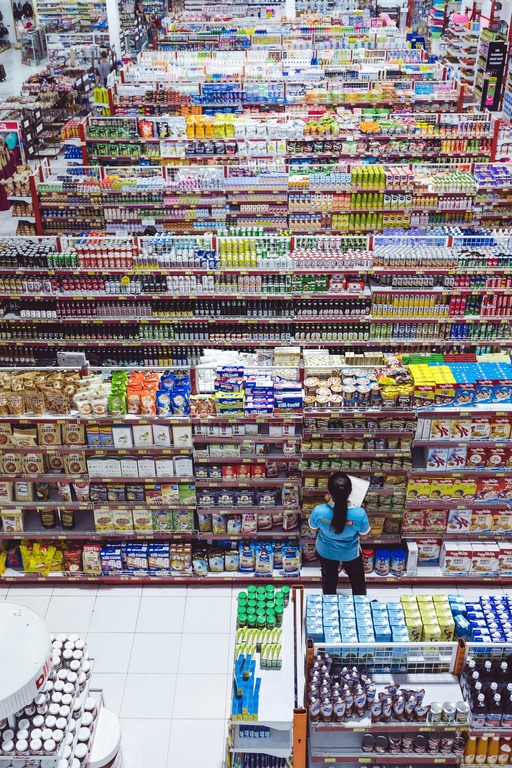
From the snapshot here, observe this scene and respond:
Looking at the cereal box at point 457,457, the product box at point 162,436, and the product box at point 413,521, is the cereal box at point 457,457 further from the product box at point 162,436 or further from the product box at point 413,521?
the product box at point 162,436

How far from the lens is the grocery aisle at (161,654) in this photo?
524 centimetres

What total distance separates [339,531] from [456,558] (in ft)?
4.83

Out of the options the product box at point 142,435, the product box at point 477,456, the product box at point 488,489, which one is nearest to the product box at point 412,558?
the product box at point 488,489

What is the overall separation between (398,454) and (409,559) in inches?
37.9

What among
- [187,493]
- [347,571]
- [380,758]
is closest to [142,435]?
[187,493]

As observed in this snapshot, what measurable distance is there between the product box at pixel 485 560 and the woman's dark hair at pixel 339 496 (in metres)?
1.59

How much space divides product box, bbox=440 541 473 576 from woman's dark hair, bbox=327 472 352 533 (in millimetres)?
1405

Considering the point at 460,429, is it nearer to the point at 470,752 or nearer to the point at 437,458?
the point at 437,458

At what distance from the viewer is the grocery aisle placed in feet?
17.2

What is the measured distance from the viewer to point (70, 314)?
8773mm

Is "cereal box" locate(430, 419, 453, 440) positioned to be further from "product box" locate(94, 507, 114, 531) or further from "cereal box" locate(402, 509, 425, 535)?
"product box" locate(94, 507, 114, 531)

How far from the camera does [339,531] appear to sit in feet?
17.8

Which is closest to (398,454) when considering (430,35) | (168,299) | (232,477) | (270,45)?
(232,477)

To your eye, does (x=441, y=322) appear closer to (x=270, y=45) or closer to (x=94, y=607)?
(x=94, y=607)
